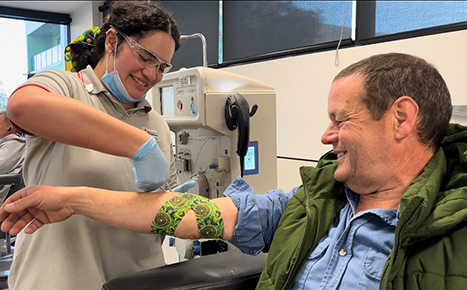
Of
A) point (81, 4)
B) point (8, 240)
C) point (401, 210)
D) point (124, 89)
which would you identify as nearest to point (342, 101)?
point (401, 210)

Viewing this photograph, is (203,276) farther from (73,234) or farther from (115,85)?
(115,85)

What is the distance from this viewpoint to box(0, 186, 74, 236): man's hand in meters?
0.98

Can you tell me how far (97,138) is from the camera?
95cm

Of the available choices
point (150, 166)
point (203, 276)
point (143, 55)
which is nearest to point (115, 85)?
point (143, 55)

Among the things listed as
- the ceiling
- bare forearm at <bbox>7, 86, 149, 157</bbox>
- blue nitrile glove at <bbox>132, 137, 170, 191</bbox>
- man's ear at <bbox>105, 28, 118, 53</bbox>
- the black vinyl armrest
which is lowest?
the black vinyl armrest

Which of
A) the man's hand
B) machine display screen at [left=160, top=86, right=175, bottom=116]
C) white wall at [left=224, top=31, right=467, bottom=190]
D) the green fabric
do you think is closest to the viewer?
the green fabric

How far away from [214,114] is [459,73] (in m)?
1.25

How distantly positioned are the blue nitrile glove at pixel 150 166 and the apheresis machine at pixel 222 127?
2.69 ft

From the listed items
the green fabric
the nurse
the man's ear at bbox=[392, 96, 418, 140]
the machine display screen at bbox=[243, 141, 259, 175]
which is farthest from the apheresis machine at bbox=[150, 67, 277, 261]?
the man's ear at bbox=[392, 96, 418, 140]

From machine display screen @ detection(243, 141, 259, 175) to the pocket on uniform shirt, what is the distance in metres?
1.08

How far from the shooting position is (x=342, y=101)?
1.08m

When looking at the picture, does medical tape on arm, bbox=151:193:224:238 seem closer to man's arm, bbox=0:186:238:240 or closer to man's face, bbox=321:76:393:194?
man's arm, bbox=0:186:238:240

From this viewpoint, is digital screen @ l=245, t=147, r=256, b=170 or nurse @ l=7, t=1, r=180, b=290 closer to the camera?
nurse @ l=7, t=1, r=180, b=290

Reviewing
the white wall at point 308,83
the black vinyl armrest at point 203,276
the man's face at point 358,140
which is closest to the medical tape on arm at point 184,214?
the black vinyl armrest at point 203,276
